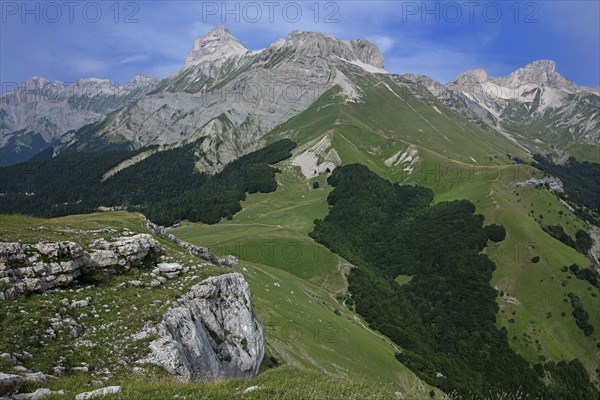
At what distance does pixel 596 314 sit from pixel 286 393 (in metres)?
158

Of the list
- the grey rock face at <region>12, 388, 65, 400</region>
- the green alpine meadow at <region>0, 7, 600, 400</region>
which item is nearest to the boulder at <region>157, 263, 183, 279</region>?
the green alpine meadow at <region>0, 7, 600, 400</region>

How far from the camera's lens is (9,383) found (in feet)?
43.3

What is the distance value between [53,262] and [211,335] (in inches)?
410

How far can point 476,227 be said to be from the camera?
17138cm

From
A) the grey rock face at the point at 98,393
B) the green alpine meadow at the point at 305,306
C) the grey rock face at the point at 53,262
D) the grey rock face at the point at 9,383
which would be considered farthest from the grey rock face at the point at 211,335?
the grey rock face at the point at 9,383

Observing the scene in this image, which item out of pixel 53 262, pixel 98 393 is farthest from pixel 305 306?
pixel 98 393

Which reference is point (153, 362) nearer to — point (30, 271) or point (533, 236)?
point (30, 271)

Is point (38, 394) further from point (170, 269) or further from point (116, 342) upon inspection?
point (170, 269)

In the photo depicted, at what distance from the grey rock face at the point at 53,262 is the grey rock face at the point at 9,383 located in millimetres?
6702

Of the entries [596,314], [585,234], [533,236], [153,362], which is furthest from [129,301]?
[585,234]

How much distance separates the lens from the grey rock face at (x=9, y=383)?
42.7ft

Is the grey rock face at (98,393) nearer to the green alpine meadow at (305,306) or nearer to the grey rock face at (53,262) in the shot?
the green alpine meadow at (305,306)

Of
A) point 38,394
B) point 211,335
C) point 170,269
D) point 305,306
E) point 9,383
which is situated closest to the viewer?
point 38,394

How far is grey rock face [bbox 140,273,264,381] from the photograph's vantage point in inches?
768
